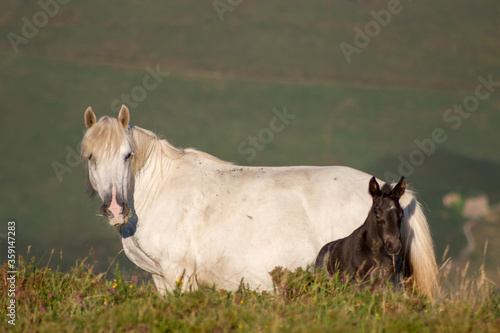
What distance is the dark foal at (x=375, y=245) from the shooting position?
491 cm

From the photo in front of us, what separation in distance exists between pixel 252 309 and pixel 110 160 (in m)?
2.22

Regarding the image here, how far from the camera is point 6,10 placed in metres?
20.4

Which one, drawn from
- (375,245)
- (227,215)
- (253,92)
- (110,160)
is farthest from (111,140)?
(253,92)

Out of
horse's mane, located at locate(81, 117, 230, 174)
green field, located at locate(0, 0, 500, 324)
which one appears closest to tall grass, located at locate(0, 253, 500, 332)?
horse's mane, located at locate(81, 117, 230, 174)

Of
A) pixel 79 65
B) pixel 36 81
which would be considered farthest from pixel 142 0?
pixel 36 81

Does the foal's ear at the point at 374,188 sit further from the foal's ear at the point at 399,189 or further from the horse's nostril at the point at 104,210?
the horse's nostril at the point at 104,210

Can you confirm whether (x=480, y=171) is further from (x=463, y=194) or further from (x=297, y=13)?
(x=297, y=13)

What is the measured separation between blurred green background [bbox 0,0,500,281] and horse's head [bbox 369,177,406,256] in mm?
7799

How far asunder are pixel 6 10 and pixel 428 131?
15.0 m

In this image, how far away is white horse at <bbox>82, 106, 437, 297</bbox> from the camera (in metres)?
5.57

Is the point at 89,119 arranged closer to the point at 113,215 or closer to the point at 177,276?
the point at 113,215

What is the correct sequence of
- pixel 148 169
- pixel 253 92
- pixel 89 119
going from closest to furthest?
pixel 89 119, pixel 148 169, pixel 253 92

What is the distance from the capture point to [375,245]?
5.10 meters

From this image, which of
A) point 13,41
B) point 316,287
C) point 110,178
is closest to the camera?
point 316,287
